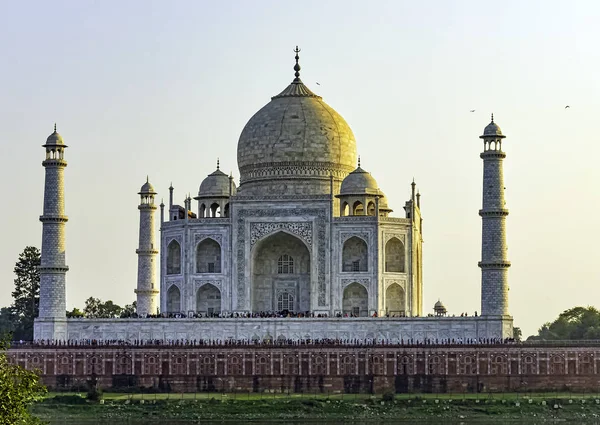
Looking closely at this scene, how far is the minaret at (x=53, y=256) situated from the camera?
167ft

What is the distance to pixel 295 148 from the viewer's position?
188ft

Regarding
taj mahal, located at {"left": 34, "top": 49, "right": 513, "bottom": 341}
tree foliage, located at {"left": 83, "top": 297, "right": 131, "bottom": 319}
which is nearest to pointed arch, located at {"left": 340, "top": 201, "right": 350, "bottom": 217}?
taj mahal, located at {"left": 34, "top": 49, "right": 513, "bottom": 341}

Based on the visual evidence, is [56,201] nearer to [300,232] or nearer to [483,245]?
[300,232]

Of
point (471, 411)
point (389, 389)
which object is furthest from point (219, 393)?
point (471, 411)

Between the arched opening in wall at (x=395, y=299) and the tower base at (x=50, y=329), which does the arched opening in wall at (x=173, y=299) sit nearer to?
the tower base at (x=50, y=329)

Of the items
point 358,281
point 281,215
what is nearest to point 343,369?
point 358,281

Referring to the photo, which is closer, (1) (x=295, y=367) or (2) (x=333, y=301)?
(1) (x=295, y=367)

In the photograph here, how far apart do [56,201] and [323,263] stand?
393 inches

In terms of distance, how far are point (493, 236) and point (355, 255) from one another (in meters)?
6.18

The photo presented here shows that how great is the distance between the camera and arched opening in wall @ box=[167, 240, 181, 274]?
5556cm

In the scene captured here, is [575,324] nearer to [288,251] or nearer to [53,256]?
[288,251]

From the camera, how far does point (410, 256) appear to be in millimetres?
54312

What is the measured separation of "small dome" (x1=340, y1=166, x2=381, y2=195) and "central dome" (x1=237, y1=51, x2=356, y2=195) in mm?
1706

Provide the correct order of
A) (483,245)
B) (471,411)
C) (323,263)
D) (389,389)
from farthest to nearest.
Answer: (323,263) < (483,245) < (389,389) < (471,411)
